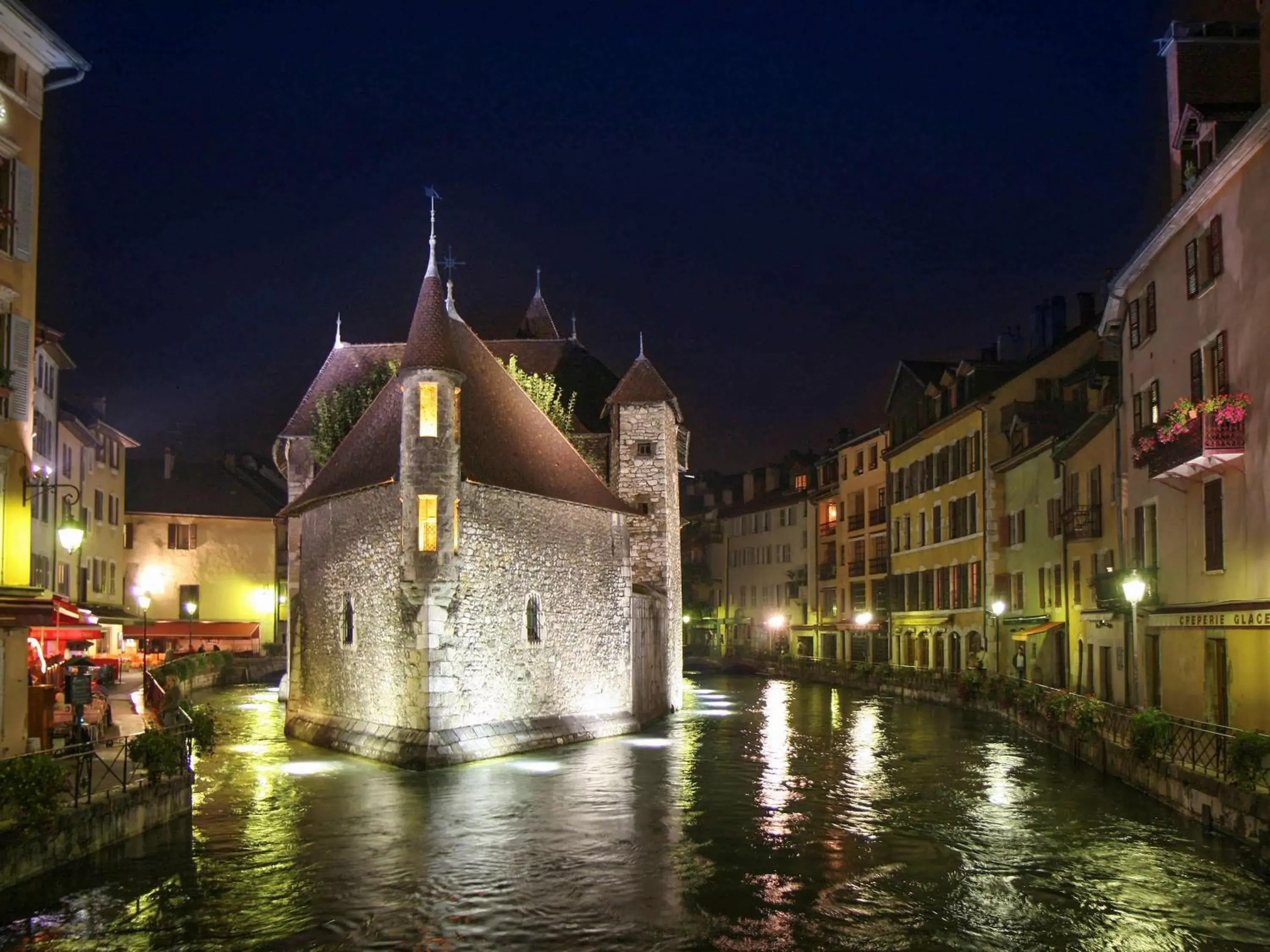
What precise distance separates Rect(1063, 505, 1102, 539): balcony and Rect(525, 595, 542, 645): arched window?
1511 centimetres

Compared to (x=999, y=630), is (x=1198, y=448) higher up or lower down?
higher up

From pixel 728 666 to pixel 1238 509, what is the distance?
51746mm

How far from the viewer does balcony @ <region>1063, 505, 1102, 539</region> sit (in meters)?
33.8

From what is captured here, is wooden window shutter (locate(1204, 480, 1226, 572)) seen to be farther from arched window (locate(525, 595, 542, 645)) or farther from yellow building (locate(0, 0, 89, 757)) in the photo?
yellow building (locate(0, 0, 89, 757))

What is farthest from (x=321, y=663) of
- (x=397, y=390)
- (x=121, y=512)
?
(x=121, y=512)

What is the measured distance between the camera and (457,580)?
26.6m

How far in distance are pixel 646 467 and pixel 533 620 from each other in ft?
33.0

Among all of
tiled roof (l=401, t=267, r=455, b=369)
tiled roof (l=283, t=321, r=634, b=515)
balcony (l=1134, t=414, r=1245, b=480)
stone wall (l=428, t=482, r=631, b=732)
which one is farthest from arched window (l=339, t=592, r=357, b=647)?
balcony (l=1134, t=414, r=1245, b=480)

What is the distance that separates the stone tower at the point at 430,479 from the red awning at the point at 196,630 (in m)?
32.1

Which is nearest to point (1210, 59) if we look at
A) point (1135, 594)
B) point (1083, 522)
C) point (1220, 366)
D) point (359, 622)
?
point (1220, 366)

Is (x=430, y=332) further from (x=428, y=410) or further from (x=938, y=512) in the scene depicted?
(x=938, y=512)

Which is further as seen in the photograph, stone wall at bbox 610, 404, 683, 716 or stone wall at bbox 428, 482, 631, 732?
stone wall at bbox 610, 404, 683, 716

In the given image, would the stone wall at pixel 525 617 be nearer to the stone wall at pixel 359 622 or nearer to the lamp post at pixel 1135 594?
the stone wall at pixel 359 622

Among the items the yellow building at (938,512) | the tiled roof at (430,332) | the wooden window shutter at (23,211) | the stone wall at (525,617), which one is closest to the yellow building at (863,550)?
the yellow building at (938,512)
